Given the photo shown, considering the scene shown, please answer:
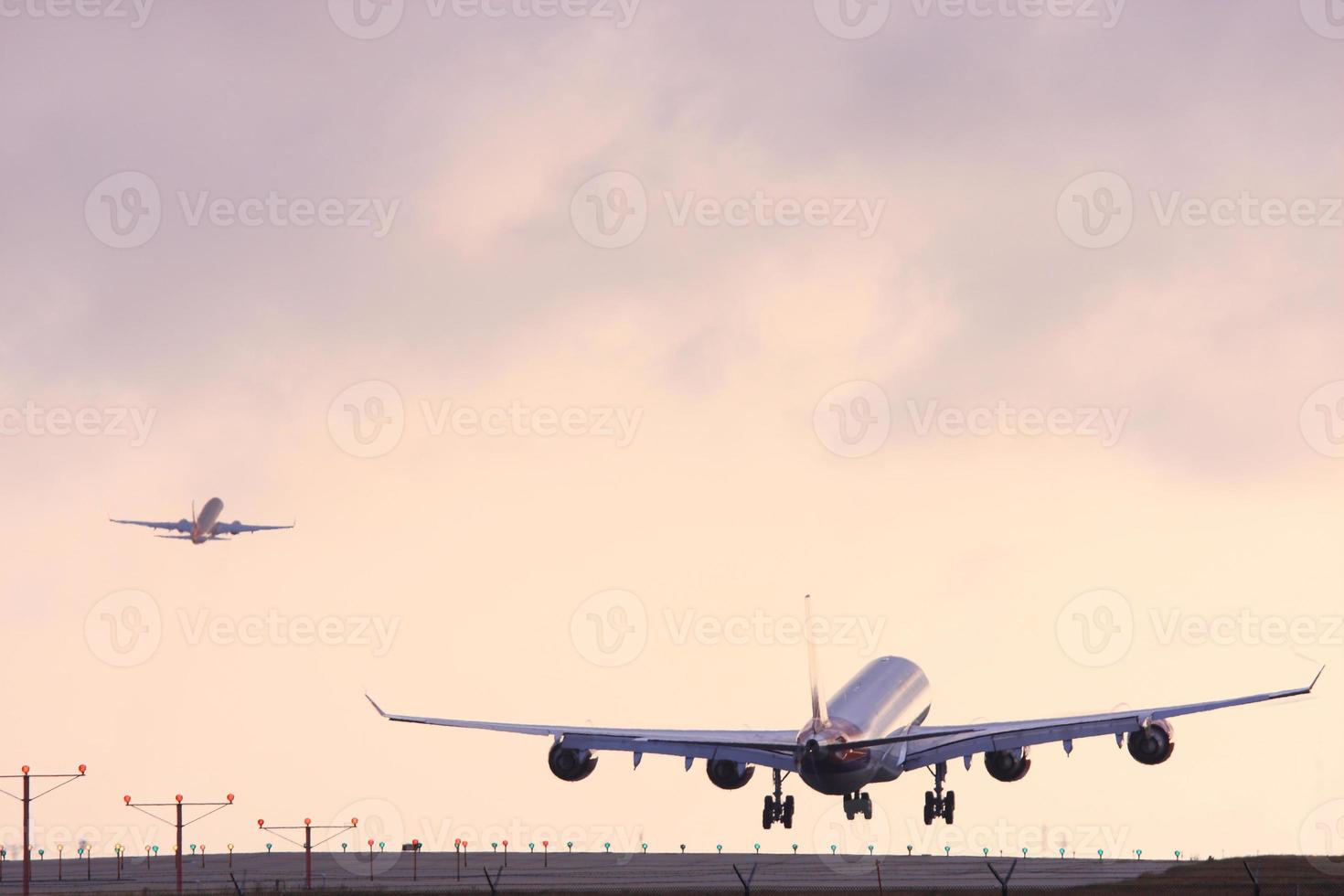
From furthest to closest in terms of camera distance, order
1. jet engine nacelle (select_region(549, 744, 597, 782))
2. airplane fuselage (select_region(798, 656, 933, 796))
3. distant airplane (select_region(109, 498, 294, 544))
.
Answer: distant airplane (select_region(109, 498, 294, 544)) → jet engine nacelle (select_region(549, 744, 597, 782)) → airplane fuselage (select_region(798, 656, 933, 796))

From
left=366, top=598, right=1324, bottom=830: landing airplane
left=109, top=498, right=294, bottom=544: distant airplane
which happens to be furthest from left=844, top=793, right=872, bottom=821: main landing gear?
left=109, top=498, right=294, bottom=544: distant airplane

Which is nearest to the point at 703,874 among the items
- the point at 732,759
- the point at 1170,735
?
the point at 732,759

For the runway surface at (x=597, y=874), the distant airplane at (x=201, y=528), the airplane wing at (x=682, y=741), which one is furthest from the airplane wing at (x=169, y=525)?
the airplane wing at (x=682, y=741)

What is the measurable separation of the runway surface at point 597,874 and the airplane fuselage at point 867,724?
12.8ft

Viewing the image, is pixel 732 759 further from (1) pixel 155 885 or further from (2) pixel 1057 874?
(1) pixel 155 885

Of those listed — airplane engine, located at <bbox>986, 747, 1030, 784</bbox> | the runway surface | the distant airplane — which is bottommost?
the runway surface

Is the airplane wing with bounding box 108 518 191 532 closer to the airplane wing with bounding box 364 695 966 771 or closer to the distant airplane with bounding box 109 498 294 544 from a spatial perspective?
the distant airplane with bounding box 109 498 294 544

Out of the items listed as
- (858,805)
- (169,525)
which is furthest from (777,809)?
(169,525)

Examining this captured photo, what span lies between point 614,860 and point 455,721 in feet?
81.4

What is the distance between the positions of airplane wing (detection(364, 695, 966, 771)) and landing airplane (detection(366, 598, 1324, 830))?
0.13 feet

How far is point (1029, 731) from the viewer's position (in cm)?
8150

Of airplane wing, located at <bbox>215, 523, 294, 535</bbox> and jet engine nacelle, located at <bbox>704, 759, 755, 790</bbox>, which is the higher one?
airplane wing, located at <bbox>215, 523, 294, 535</bbox>

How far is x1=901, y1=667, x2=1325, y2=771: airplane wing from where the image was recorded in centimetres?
7856

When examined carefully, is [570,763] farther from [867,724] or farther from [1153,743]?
[1153,743]
